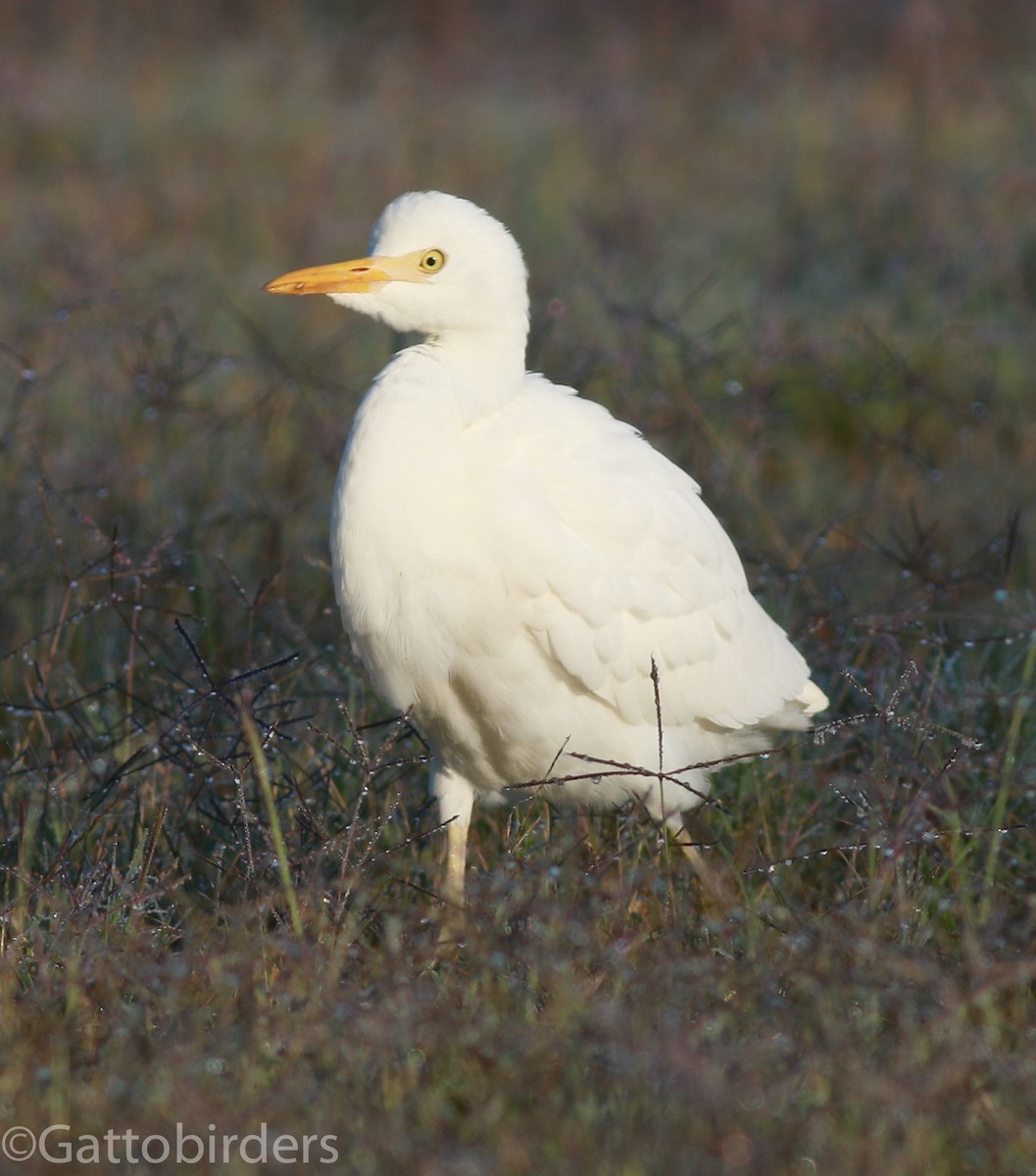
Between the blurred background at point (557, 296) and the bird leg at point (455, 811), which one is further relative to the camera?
the blurred background at point (557, 296)

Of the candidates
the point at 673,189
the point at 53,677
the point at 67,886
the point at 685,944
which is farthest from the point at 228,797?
the point at 673,189

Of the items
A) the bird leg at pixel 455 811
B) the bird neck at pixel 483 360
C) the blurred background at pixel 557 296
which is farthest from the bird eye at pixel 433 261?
the bird leg at pixel 455 811

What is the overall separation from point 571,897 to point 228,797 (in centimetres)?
96

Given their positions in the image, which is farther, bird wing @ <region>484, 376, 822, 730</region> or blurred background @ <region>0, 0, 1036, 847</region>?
blurred background @ <region>0, 0, 1036, 847</region>

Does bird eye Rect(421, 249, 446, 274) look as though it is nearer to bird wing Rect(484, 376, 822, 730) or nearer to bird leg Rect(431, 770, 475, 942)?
bird wing Rect(484, 376, 822, 730)

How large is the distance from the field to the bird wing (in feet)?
0.99

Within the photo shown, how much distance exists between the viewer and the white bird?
3.07 metres

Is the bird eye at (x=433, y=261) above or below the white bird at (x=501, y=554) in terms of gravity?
above

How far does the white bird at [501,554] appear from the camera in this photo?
10.1 ft

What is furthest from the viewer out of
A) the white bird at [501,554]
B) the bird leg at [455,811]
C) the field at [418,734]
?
the bird leg at [455,811]

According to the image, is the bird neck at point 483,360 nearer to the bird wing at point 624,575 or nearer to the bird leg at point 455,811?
the bird wing at point 624,575

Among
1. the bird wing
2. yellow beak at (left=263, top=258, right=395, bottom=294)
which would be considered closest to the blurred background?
the bird wing

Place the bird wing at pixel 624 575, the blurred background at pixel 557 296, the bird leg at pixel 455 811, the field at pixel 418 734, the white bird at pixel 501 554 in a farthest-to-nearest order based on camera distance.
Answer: the blurred background at pixel 557 296
the bird leg at pixel 455 811
the bird wing at pixel 624 575
the white bird at pixel 501 554
the field at pixel 418 734

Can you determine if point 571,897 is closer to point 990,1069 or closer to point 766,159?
point 990,1069
